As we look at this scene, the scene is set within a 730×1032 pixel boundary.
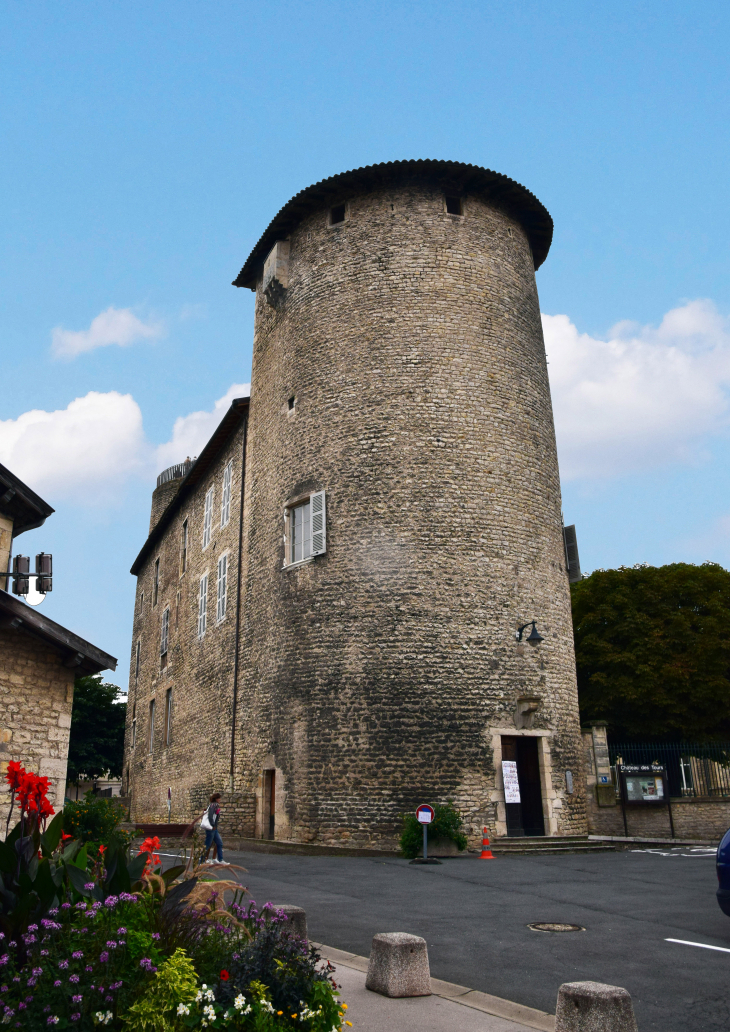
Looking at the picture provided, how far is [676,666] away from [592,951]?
1976cm

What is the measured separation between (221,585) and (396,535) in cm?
701

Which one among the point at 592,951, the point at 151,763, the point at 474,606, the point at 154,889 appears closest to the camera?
the point at 154,889

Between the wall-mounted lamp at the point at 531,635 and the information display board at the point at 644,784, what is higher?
the wall-mounted lamp at the point at 531,635

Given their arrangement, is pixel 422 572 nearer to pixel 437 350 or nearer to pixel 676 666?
pixel 437 350

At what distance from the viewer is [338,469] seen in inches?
624

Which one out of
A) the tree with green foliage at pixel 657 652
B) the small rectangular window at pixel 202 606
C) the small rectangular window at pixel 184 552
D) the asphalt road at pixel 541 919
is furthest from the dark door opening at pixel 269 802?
the tree with green foliage at pixel 657 652

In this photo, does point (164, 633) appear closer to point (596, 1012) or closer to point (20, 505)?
point (20, 505)

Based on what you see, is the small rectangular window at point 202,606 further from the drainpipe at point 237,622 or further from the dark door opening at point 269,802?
the dark door opening at point 269,802

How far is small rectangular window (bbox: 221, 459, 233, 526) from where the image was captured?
2091cm

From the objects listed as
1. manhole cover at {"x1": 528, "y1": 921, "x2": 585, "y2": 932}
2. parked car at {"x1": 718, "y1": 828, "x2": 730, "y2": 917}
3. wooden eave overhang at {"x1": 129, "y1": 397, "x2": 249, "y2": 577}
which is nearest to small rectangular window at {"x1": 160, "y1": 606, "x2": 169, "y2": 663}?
wooden eave overhang at {"x1": 129, "y1": 397, "x2": 249, "y2": 577}

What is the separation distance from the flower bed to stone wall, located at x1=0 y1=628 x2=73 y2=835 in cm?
594

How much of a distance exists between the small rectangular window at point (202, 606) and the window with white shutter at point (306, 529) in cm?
616

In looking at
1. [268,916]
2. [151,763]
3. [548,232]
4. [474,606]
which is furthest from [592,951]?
[151,763]

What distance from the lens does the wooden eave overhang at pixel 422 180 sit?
1716cm
